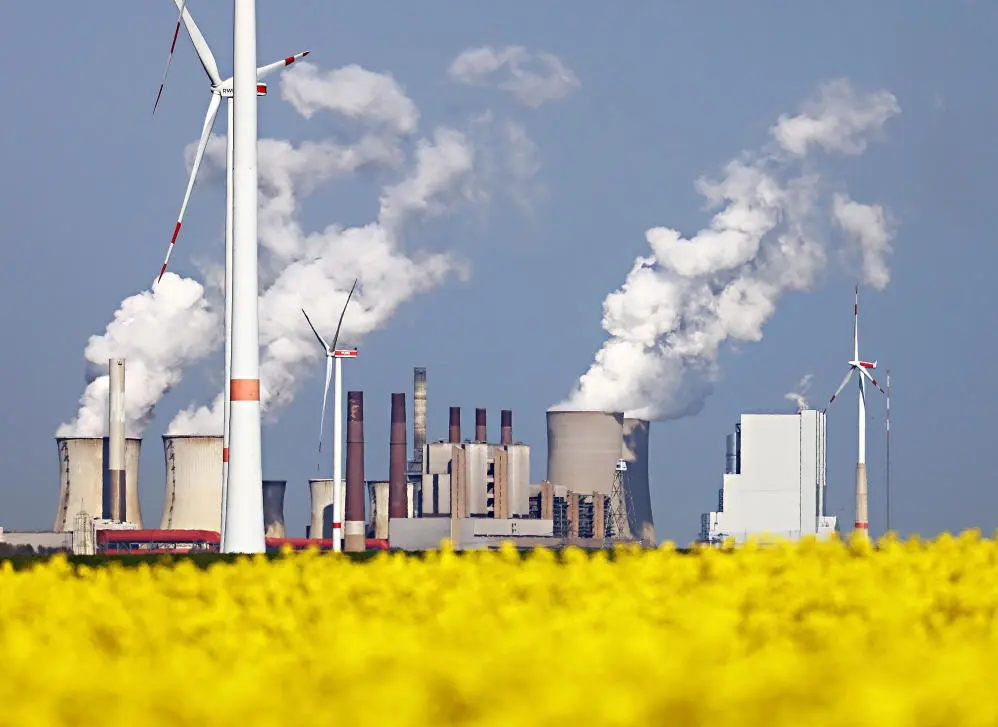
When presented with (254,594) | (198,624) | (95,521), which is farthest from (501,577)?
(95,521)

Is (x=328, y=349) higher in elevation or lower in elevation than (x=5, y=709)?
higher

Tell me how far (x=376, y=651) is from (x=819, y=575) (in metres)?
6.25

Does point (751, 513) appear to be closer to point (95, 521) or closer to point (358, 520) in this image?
point (358, 520)

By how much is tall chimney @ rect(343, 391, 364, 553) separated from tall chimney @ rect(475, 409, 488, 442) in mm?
22709

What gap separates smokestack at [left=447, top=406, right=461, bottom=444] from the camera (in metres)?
151

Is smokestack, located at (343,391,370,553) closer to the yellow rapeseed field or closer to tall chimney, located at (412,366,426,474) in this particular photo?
tall chimney, located at (412,366,426,474)

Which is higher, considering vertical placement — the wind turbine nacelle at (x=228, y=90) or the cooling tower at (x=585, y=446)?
the wind turbine nacelle at (x=228, y=90)

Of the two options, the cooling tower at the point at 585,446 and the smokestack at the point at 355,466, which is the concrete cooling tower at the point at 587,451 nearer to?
the cooling tower at the point at 585,446

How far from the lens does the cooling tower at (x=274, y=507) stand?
135125 millimetres

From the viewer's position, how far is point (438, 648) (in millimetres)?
6766

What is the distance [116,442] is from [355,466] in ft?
63.4

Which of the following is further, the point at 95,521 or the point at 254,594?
the point at 95,521

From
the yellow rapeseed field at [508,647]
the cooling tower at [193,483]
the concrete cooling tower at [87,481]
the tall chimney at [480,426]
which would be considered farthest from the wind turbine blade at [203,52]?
the tall chimney at [480,426]

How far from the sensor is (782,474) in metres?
136
